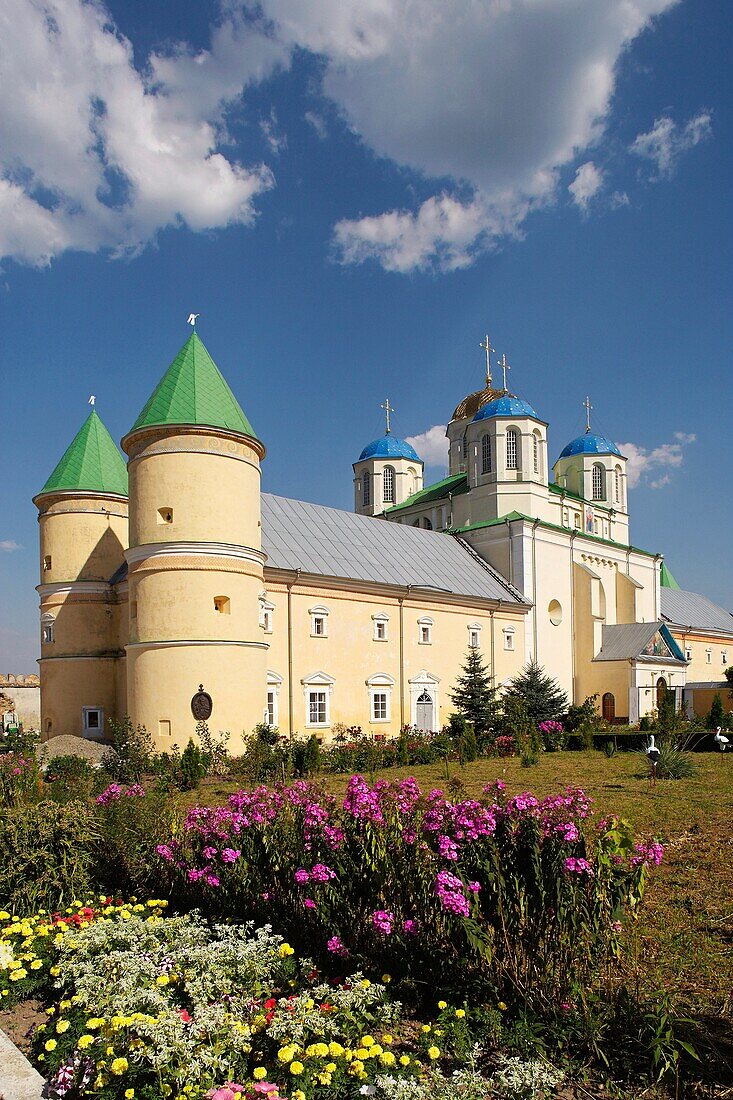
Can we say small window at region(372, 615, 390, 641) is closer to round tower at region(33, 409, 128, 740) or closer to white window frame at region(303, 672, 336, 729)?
white window frame at region(303, 672, 336, 729)

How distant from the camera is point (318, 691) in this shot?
26.0 meters

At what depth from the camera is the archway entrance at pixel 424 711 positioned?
29594mm

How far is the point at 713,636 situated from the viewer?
53.6 metres

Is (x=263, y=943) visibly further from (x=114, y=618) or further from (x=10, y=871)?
(x=114, y=618)

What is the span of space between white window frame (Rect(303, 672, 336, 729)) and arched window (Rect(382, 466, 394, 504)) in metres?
20.6

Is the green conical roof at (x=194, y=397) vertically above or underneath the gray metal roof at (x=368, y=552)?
above

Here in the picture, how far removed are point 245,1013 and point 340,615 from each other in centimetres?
2214

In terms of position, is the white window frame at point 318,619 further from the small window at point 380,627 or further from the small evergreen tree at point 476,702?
the small evergreen tree at point 476,702

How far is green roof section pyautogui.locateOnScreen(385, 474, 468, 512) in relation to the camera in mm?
40531

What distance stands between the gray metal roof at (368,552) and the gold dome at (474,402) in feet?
36.5

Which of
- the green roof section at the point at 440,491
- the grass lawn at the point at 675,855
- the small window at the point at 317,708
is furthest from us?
the green roof section at the point at 440,491

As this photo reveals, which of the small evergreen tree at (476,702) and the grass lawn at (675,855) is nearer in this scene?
the grass lawn at (675,855)

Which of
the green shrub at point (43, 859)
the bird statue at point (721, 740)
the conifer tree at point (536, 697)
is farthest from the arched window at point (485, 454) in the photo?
the green shrub at point (43, 859)

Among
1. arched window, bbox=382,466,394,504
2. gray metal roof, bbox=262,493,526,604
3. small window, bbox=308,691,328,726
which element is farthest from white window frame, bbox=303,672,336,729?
arched window, bbox=382,466,394,504
